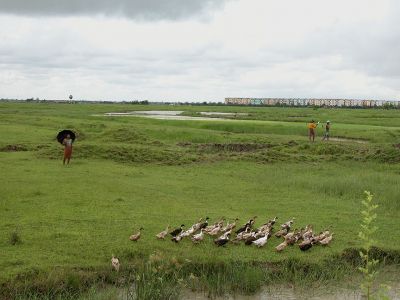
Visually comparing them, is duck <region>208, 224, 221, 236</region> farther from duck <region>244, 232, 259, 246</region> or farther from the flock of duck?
duck <region>244, 232, 259, 246</region>

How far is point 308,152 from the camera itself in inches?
1336

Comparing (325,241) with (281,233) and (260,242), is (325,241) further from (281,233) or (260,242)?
(260,242)

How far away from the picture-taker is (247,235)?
1406cm

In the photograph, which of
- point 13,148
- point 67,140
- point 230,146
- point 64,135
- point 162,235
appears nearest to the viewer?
point 162,235

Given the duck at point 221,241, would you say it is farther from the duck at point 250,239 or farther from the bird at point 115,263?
the bird at point 115,263

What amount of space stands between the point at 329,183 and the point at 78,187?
10.7 metres

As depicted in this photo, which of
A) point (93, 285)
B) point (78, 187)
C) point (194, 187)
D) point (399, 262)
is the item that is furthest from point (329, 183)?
point (93, 285)

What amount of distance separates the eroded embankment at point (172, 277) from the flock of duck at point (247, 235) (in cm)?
76

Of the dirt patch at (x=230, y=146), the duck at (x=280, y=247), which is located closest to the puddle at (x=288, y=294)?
the duck at (x=280, y=247)

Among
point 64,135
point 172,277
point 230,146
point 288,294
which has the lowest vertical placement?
point 288,294

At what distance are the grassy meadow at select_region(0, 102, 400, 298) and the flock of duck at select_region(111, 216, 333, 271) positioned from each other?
19 centimetres

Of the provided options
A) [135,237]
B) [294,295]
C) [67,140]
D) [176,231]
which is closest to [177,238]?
[176,231]

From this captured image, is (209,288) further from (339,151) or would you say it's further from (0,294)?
(339,151)

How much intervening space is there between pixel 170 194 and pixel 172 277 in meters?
8.63
